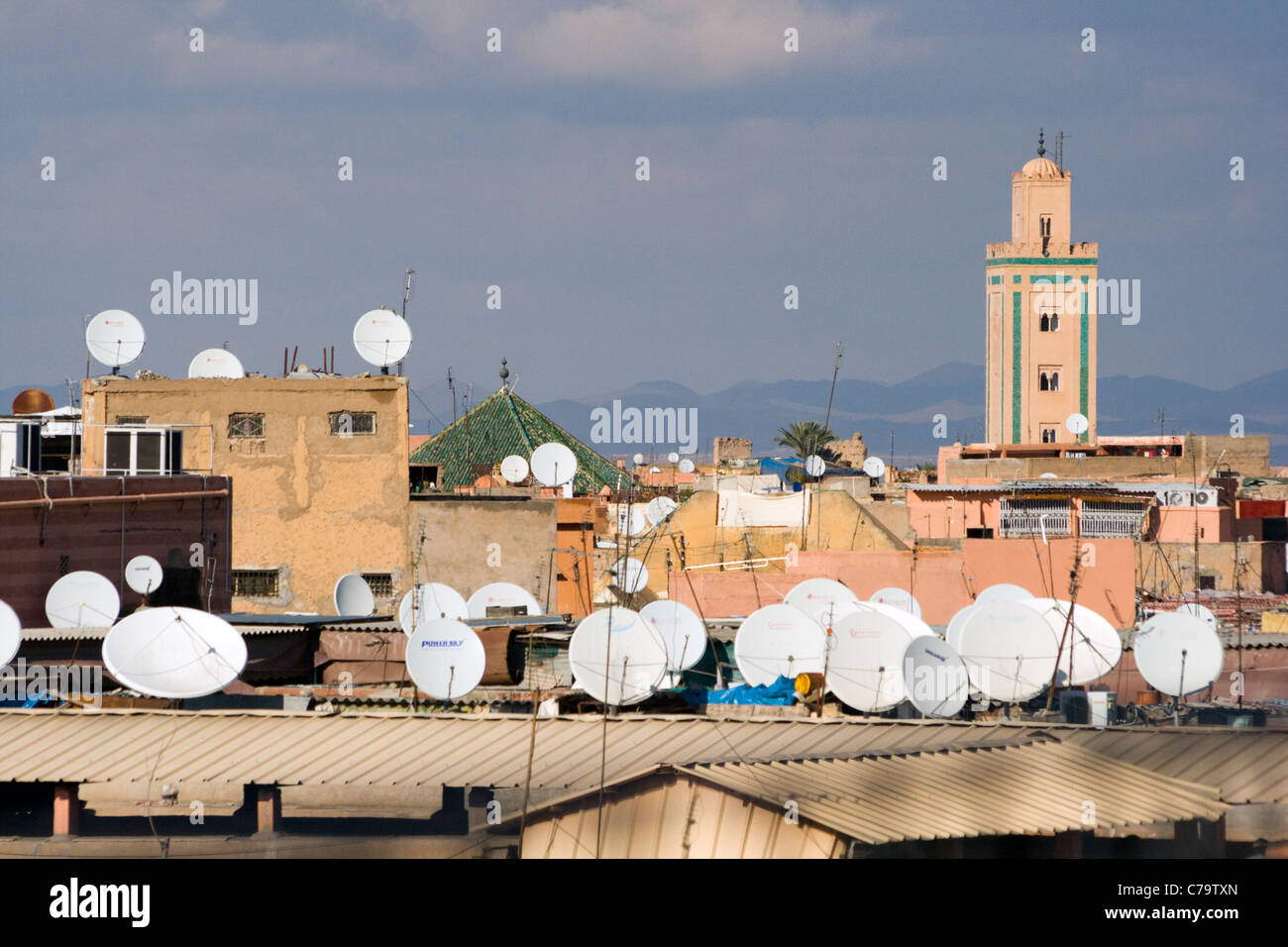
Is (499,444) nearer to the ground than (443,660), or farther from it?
farther from it

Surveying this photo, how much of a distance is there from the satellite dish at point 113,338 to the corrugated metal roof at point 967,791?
20.6 metres

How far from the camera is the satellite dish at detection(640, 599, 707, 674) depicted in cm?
1822

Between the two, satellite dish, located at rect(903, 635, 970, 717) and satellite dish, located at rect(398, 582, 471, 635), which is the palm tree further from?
satellite dish, located at rect(903, 635, 970, 717)

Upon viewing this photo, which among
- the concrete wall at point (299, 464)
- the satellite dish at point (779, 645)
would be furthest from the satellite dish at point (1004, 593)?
the concrete wall at point (299, 464)

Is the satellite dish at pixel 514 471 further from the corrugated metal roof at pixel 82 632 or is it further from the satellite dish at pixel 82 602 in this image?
the satellite dish at pixel 82 602

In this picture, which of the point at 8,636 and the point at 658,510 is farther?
the point at 658,510

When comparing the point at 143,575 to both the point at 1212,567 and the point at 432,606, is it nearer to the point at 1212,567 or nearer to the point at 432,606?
the point at 432,606

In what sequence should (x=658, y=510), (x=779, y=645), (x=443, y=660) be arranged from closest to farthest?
1. (x=443, y=660)
2. (x=779, y=645)
3. (x=658, y=510)

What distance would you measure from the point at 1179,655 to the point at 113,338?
19.2 metres

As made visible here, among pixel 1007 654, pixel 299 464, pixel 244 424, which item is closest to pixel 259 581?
pixel 299 464

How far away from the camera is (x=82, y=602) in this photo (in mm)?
20531
